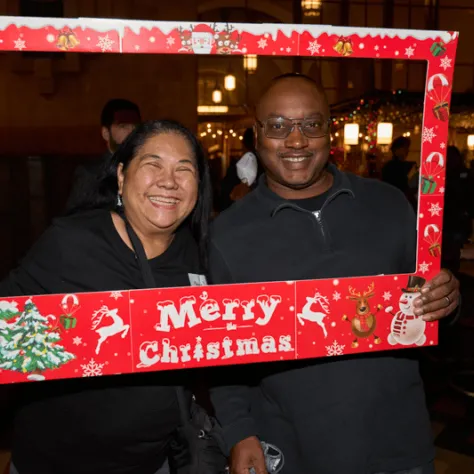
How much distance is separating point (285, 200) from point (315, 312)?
346mm

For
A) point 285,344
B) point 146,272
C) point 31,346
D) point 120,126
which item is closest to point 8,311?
point 31,346

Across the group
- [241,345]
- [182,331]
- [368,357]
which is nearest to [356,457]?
[368,357]

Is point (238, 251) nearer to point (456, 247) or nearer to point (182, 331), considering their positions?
point (182, 331)

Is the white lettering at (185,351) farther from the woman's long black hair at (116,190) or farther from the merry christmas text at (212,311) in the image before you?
the woman's long black hair at (116,190)

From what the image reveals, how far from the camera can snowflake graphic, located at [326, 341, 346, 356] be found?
1403mm

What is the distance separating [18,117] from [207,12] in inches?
186

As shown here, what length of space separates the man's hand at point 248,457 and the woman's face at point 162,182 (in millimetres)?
651

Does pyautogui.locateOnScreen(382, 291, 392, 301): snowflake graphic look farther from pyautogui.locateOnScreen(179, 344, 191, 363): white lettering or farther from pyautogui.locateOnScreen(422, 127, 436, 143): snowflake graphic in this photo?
pyautogui.locateOnScreen(179, 344, 191, 363): white lettering

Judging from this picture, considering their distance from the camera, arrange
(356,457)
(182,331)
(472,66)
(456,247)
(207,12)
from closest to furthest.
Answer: (182,331)
(356,457)
(456,247)
(207,12)
(472,66)

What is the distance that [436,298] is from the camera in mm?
1424

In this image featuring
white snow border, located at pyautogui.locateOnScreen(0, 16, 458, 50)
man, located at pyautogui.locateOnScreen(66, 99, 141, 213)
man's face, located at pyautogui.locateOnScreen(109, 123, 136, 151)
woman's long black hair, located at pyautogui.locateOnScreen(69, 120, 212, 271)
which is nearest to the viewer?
white snow border, located at pyautogui.locateOnScreen(0, 16, 458, 50)

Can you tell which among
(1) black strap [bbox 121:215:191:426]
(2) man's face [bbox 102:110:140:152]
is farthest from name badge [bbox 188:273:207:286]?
(2) man's face [bbox 102:110:140:152]

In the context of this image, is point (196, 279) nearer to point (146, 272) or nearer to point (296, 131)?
point (146, 272)

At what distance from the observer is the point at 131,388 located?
145cm
